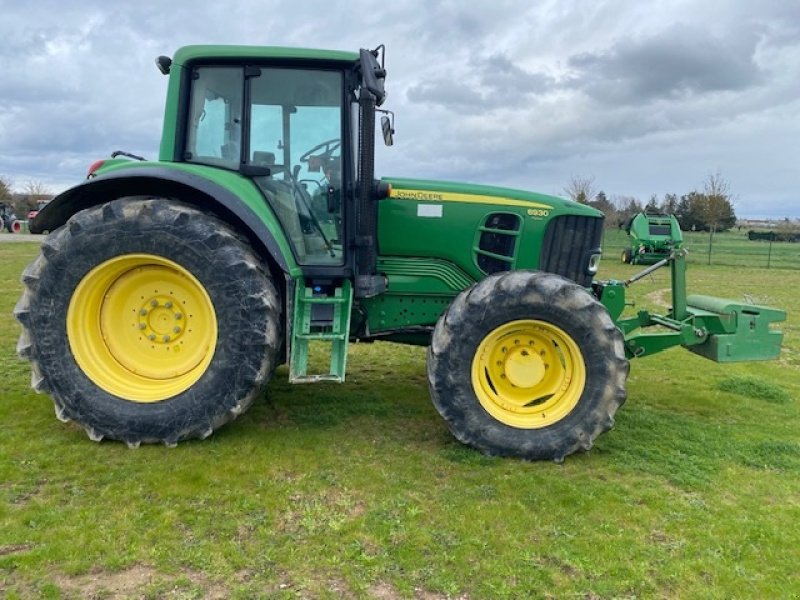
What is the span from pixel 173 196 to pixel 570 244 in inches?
116

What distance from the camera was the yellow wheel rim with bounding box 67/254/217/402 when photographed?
4.26 metres

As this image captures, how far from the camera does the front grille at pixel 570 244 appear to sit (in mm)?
4988

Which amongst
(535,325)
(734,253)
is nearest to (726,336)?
(535,325)

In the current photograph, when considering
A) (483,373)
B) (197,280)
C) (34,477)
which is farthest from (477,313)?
(34,477)

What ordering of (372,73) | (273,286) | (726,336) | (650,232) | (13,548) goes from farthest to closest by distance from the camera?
(650,232) < (726,336) < (273,286) < (372,73) < (13,548)

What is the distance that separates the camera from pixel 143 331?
4.43 meters

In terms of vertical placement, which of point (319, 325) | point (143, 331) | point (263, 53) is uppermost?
point (263, 53)

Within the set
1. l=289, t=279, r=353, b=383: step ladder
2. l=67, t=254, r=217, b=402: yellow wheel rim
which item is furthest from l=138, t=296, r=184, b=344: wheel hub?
l=289, t=279, r=353, b=383: step ladder

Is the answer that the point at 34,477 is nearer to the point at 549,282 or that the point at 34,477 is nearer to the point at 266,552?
the point at 266,552

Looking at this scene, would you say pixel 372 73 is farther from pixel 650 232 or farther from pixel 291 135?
pixel 650 232

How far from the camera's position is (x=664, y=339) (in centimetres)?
490

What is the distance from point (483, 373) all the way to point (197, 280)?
197 centimetres

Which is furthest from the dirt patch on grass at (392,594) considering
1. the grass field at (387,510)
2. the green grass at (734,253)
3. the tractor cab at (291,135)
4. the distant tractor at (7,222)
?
the distant tractor at (7,222)

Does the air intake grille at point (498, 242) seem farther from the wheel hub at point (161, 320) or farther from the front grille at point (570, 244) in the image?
the wheel hub at point (161, 320)
